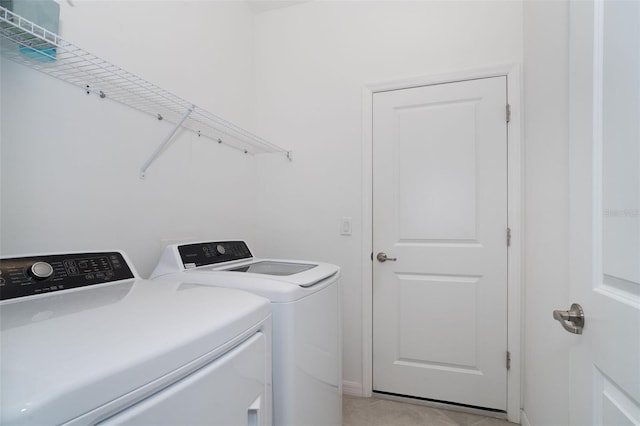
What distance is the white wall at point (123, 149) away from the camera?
41.8 inches

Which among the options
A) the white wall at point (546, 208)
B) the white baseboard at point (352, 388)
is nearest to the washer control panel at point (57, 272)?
the white baseboard at point (352, 388)

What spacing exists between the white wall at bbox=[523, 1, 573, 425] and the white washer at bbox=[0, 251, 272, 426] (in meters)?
1.22

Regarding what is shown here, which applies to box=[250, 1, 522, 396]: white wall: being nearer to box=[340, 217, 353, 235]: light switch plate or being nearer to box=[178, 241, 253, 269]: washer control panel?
box=[340, 217, 353, 235]: light switch plate

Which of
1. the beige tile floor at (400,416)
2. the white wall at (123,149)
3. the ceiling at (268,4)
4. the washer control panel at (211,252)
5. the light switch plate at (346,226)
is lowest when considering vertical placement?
the beige tile floor at (400,416)

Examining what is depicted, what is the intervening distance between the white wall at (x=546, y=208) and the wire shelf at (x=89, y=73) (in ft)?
5.25

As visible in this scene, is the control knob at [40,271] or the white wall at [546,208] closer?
the control knob at [40,271]

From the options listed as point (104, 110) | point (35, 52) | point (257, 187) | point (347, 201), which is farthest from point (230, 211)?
point (35, 52)

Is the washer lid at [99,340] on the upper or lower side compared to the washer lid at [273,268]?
upper

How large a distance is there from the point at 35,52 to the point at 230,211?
4.13 ft

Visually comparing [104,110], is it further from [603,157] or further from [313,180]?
[603,157]

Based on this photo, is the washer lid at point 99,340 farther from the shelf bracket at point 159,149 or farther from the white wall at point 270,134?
the shelf bracket at point 159,149

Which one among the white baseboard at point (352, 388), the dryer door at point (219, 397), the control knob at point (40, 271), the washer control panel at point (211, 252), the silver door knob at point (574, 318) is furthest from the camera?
the white baseboard at point (352, 388)

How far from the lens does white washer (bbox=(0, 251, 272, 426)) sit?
462 millimetres

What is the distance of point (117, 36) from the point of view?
53.8 inches
